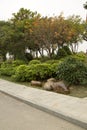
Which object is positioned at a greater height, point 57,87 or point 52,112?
point 57,87

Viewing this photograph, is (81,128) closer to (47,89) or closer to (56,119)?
(56,119)

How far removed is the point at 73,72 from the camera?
1148 cm

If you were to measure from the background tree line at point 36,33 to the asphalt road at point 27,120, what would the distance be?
1128 centimetres

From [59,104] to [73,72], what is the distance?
3.54m

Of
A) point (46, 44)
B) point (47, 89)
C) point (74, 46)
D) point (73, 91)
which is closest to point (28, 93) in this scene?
point (47, 89)

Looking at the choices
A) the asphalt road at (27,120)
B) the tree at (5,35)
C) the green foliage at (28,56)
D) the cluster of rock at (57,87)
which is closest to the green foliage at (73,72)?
the cluster of rock at (57,87)

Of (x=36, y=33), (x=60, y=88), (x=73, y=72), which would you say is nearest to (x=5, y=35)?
(x=36, y=33)

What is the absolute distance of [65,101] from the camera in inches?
337

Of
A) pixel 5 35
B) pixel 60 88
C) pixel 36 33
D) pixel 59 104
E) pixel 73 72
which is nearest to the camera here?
pixel 59 104

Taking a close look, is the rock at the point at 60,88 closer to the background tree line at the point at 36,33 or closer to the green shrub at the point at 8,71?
the green shrub at the point at 8,71

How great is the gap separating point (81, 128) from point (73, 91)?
4.32 meters

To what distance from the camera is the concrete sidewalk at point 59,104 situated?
666 cm

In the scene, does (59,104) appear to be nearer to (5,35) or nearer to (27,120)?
(27,120)

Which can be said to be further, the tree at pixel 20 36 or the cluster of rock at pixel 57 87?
the tree at pixel 20 36
